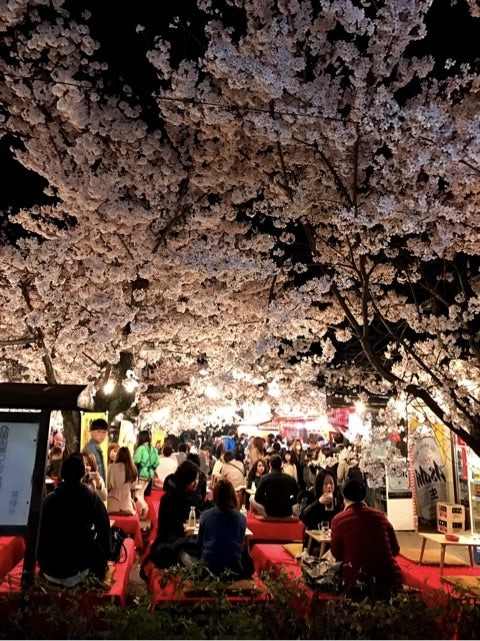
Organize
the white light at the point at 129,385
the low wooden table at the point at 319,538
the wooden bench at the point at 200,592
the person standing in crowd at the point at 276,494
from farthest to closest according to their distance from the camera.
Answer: the white light at the point at 129,385 → the person standing in crowd at the point at 276,494 → the low wooden table at the point at 319,538 → the wooden bench at the point at 200,592

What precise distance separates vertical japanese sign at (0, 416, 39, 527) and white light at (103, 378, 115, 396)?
705 cm

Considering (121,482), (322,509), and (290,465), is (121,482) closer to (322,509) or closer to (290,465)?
(322,509)

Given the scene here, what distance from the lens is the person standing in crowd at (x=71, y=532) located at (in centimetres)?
536

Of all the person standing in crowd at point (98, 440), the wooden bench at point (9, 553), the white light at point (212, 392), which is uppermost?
the white light at point (212, 392)

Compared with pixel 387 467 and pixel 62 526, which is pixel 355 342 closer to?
pixel 387 467

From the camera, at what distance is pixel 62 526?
539cm

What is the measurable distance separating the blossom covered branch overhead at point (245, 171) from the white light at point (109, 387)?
0.74m

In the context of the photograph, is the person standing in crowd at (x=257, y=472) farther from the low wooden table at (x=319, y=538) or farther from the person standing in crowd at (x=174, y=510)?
the person standing in crowd at (x=174, y=510)

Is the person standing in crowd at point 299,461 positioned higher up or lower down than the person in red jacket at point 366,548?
higher up

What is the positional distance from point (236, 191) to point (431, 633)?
22.7 ft

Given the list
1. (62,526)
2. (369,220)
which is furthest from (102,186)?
(62,526)

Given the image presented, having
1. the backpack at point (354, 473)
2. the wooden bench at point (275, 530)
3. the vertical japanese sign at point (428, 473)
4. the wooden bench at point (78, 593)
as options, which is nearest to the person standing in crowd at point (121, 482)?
the wooden bench at point (275, 530)

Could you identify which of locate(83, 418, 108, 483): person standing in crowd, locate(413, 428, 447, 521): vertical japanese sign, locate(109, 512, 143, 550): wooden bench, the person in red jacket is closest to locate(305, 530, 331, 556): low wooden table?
the person in red jacket

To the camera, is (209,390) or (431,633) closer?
(431,633)
